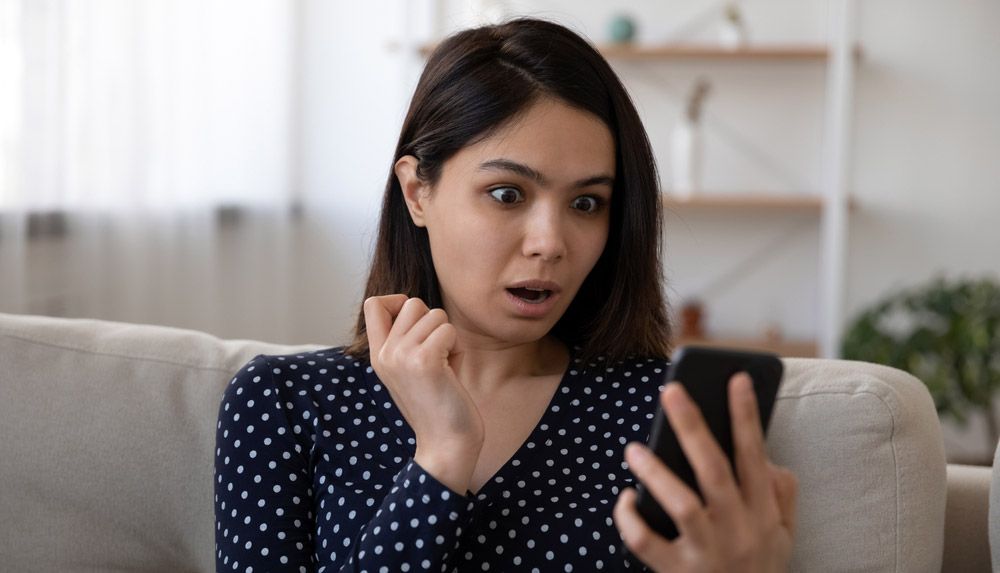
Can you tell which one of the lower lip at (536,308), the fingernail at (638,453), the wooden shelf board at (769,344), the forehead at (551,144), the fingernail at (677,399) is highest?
the forehead at (551,144)

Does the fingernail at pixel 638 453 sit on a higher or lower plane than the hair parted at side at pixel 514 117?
lower

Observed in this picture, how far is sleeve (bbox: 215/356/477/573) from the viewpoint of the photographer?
1.09m

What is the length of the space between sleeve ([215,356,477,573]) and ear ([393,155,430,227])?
0.83 ft

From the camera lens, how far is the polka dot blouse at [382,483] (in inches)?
43.4

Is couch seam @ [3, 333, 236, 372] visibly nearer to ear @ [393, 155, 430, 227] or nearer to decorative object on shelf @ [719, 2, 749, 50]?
ear @ [393, 155, 430, 227]

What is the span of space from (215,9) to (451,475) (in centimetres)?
284

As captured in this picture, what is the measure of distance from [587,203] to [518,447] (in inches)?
11.0

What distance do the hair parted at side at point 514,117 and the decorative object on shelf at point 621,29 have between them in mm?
2820

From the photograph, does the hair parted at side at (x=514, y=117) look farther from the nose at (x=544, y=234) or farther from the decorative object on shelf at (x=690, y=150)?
the decorative object on shelf at (x=690, y=150)

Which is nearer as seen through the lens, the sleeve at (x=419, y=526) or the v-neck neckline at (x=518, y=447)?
the sleeve at (x=419, y=526)

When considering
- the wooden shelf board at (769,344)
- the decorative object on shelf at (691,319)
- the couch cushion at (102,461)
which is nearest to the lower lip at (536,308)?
the couch cushion at (102,461)

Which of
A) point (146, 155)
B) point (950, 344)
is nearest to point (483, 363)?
point (146, 155)

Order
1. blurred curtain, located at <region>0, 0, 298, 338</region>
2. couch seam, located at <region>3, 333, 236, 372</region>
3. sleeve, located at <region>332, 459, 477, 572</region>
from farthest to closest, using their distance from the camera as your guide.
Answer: blurred curtain, located at <region>0, 0, 298, 338</region> < couch seam, located at <region>3, 333, 236, 372</region> < sleeve, located at <region>332, 459, 477, 572</region>

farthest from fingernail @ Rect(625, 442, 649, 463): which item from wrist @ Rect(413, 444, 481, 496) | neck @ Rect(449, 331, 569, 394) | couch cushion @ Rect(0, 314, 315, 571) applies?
couch cushion @ Rect(0, 314, 315, 571)
